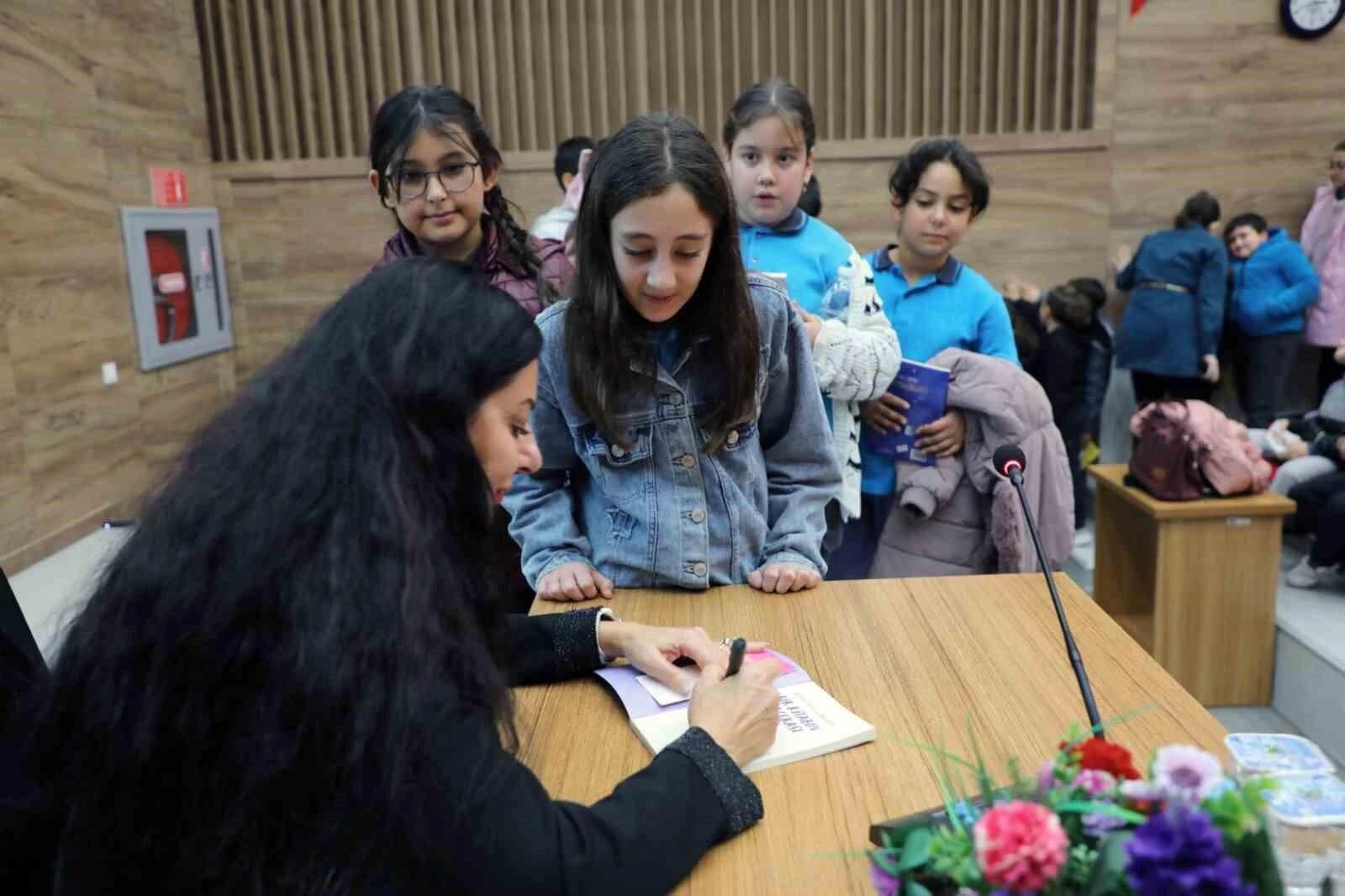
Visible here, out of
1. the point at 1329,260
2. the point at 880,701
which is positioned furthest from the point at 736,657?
the point at 1329,260

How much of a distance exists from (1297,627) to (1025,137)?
10.3 feet

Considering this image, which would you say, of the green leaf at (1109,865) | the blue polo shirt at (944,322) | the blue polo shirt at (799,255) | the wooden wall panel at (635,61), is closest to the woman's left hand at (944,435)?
the blue polo shirt at (944,322)

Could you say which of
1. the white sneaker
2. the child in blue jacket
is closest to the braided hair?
the white sneaker

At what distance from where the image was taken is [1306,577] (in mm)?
3688

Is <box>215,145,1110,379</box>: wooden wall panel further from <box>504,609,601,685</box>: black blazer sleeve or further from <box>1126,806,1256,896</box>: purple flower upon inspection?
<box>1126,806,1256,896</box>: purple flower

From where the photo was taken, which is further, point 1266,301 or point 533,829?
point 1266,301

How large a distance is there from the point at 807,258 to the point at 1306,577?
8.48ft

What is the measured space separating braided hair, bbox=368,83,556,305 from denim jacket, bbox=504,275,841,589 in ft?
1.49

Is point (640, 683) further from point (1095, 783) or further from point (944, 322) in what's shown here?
point (944, 322)

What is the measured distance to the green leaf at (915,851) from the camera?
722mm

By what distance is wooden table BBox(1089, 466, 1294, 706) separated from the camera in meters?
3.37

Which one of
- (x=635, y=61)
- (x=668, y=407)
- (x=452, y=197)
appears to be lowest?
(x=668, y=407)

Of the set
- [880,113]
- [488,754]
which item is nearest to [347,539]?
[488,754]

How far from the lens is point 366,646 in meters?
0.81
